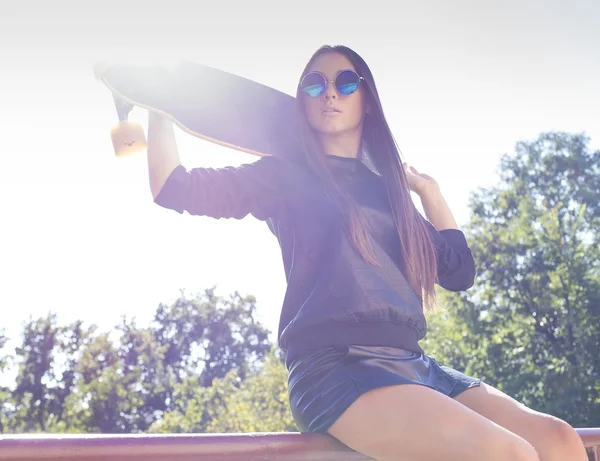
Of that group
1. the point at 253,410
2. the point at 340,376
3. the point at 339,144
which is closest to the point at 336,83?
the point at 339,144

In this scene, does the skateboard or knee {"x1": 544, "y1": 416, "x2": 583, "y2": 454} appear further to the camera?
the skateboard

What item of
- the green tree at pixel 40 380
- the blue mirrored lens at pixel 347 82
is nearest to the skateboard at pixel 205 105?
the blue mirrored lens at pixel 347 82

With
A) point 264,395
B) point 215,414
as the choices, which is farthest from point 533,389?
point 215,414

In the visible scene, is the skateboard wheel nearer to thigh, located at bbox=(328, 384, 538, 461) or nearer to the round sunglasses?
the round sunglasses

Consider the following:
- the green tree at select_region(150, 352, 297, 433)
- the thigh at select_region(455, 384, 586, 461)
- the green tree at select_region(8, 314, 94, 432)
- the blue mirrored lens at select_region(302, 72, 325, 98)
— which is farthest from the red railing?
the green tree at select_region(8, 314, 94, 432)

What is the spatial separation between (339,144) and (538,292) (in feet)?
58.1

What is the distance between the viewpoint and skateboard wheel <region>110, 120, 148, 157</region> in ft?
6.81

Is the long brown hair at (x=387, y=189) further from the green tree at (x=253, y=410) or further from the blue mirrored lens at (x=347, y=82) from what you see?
the green tree at (x=253, y=410)

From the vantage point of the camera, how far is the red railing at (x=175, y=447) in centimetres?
114

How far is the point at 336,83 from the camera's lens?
2.36 m

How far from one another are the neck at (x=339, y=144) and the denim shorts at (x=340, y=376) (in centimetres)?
86

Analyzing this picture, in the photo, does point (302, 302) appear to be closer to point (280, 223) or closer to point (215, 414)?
point (280, 223)

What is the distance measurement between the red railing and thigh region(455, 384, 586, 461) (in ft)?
1.70

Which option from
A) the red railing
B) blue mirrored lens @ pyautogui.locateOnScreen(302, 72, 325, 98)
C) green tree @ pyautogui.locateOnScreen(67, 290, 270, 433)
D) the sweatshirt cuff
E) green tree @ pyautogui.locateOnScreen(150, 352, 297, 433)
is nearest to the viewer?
the red railing
